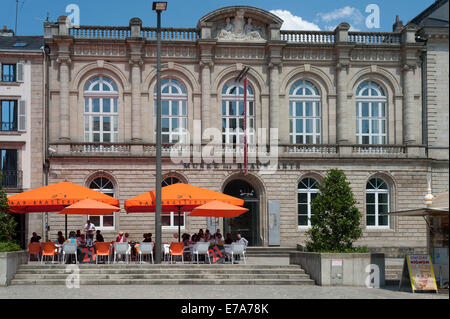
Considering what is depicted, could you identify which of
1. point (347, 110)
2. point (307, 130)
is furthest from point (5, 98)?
point (347, 110)

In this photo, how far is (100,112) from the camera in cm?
3334

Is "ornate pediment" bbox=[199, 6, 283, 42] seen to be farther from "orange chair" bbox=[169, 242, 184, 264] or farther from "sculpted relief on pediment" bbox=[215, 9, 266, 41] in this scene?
"orange chair" bbox=[169, 242, 184, 264]

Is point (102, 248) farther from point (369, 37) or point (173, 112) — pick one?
point (369, 37)

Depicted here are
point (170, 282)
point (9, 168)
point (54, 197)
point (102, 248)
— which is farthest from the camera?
point (9, 168)

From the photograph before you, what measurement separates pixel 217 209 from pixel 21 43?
18155mm

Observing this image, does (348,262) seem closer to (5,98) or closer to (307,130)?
(307,130)

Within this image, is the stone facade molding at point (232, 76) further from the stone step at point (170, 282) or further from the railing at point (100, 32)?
the stone step at point (170, 282)

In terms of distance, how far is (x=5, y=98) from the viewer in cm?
3275

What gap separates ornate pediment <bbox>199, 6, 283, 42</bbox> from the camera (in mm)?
33875

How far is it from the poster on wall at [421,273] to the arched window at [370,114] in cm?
1751

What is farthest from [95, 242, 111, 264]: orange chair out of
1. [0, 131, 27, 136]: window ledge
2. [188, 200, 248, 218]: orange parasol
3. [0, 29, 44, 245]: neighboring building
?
[0, 131, 27, 136]: window ledge

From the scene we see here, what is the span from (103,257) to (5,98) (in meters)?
12.9

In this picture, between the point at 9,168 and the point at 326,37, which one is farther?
the point at 326,37

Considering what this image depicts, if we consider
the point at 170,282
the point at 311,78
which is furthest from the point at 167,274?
the point at 311,78
